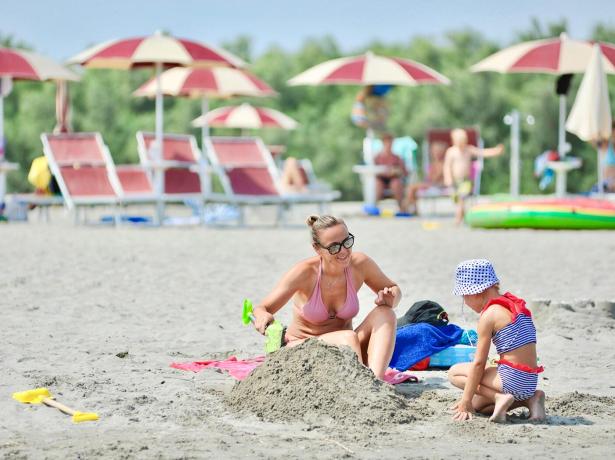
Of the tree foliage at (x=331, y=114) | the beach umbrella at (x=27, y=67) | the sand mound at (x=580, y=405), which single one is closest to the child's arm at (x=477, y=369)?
the sand mound at (x=580, y=405)

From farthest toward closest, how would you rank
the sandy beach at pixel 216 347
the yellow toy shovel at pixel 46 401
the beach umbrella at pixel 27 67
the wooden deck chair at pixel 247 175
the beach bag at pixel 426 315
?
the beach umbrella at pixel 27 67 < the wooden deck chair at pixel 247 175 < the beach bag at pixel 426 315 < the yellow toy shovel at pixel 46 401 < the sandy beach at pixel 216 347

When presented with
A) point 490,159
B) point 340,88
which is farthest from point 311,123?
point 490,159

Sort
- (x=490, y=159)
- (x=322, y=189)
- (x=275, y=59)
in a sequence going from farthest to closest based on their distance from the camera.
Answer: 1. (x=275, y=59)
2. (x=490, y=159)
3. (x=322, y=189)

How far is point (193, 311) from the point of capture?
735cm

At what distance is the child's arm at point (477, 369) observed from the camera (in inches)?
173

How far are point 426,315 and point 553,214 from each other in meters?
8.72

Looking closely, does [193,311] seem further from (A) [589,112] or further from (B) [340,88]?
(B) [340,88]

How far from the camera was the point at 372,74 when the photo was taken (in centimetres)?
1842

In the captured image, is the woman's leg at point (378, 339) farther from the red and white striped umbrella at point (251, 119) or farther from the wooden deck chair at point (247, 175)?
the red and white striped umbrella at point (251, 119)

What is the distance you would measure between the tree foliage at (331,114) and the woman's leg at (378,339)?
21.1 m

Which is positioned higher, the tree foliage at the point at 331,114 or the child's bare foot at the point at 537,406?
the tree foliage at the point at 331,114

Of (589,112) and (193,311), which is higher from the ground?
(589,112)

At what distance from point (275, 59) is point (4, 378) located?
26.2m

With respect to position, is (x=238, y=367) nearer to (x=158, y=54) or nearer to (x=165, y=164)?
(x=165, y=164)
